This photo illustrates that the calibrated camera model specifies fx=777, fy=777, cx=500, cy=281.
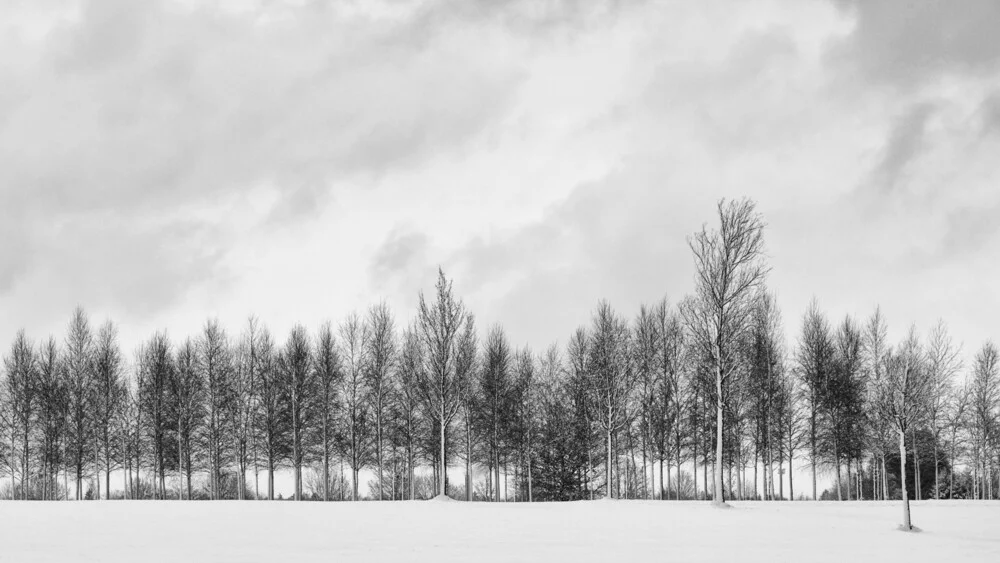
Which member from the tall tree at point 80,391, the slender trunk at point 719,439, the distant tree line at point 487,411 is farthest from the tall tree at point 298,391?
the slender trunk at point 719,439

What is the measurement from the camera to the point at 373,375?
49562 millimetres

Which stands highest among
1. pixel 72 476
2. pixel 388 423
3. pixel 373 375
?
pixel 373 375

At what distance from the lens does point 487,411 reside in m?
51.8

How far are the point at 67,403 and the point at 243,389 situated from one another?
38.0ft

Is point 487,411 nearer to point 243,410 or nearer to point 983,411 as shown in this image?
point 243,410

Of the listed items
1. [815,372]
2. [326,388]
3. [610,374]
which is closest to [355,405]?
[326,388]

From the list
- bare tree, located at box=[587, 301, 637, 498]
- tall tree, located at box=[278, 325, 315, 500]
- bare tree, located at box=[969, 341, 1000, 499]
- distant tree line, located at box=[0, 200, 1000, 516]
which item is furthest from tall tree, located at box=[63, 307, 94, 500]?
bare tree, located at box=[969, 341, 1000, 499]

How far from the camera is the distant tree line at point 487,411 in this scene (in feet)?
161

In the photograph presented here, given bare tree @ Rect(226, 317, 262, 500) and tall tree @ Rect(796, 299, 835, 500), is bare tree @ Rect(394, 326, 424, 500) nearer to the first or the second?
bare tree @ Rect(226, 317, 262, 500)

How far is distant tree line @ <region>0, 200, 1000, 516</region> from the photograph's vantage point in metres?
49.1

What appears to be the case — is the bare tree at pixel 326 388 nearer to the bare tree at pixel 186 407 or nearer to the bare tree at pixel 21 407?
the bare tree at pixel 186 407
